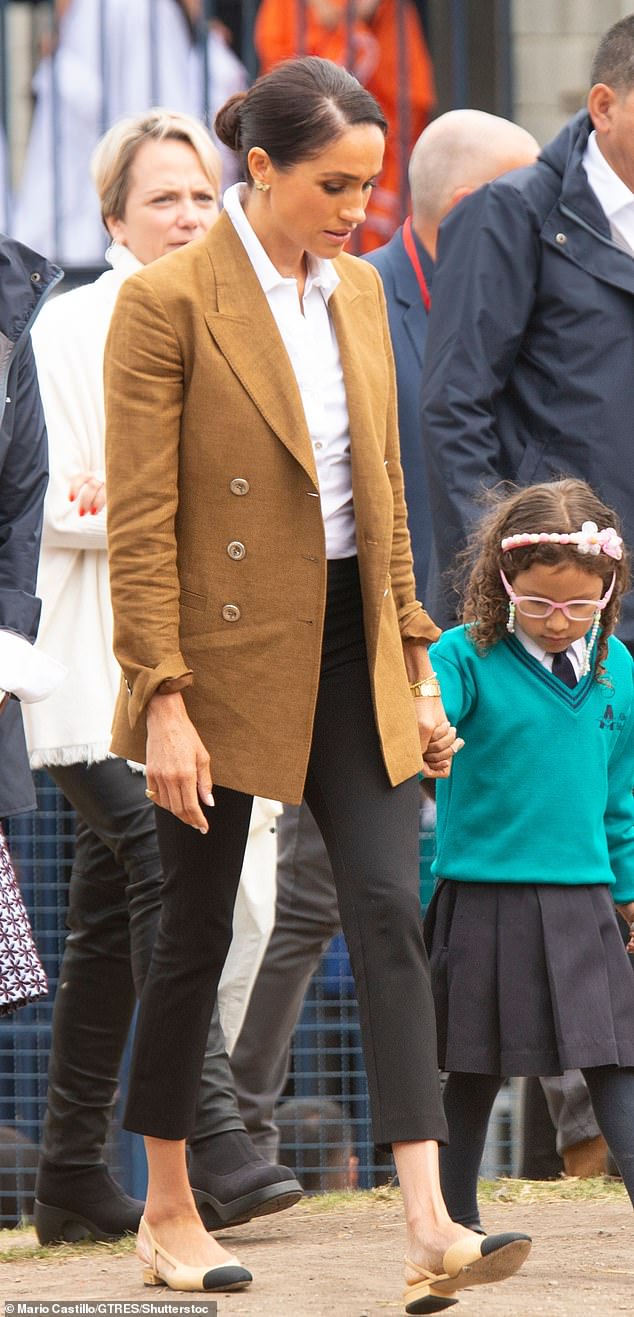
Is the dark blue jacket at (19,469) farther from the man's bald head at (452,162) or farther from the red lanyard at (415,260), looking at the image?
the man's bald head at (452,162)

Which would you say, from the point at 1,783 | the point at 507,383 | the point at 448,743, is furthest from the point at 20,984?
the point at 507,383

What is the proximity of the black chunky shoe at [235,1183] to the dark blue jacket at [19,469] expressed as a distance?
3.06ft

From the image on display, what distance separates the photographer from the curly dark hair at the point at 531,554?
3.96 meters

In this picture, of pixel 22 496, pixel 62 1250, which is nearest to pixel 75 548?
pixel 22 496

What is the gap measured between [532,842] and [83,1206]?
1.27 meters

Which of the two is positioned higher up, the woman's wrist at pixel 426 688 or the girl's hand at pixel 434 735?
the woman's wrist at pixel 426 688

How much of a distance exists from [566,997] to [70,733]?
1.19 metres

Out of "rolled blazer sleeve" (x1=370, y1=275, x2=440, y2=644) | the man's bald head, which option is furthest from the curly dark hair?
the man's bald head

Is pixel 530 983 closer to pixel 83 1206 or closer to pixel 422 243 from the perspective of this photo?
pixel 83 1206

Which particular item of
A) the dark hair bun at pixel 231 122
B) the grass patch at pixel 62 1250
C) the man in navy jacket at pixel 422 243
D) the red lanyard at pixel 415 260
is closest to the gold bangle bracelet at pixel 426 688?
the dark hair bun at pixel 231 122

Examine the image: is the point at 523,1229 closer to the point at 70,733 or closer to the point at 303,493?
the point at 70,733

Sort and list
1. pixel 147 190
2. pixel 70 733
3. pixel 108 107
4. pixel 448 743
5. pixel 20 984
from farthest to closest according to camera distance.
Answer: pixel 108 107 < pixel 147 190 < pixel 70 733 < pixel 448 743 < pixel 20 984

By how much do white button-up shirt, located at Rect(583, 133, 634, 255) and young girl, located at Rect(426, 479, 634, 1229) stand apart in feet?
2.36

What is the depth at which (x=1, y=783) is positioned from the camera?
3.62m
